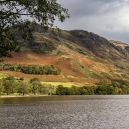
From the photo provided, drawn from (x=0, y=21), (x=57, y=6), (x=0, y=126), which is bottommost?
(x=0, y=126)

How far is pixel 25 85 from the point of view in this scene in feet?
652

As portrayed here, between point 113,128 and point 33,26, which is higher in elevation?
point 33,26

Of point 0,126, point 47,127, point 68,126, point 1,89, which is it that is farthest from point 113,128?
point 1,89

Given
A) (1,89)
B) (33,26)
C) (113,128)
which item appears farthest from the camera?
(1,89)

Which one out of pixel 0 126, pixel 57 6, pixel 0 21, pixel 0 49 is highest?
pixel 57 6

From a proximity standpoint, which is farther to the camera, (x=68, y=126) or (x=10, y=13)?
(x=68, y=126)

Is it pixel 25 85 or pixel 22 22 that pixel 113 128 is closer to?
pixel 22 22

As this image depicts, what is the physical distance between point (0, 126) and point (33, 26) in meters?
30.6

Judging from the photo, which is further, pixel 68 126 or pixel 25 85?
pixel 25 85

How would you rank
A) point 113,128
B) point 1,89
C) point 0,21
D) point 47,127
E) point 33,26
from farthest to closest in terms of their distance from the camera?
point 1,89, point 47,127, point 113,128, point 33,26, point 0,21

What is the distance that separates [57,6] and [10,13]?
195 inches

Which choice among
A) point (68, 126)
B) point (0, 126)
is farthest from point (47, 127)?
point (0, 126)

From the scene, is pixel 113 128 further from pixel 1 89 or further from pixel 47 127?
pixel 1 89

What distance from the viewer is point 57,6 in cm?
2614
